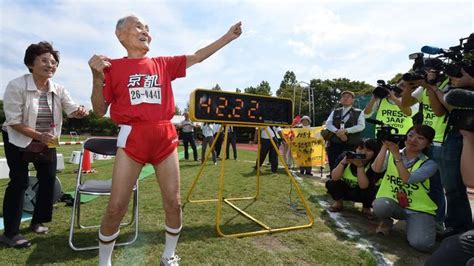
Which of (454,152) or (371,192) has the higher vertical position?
(454,152)

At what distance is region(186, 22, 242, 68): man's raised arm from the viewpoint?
2965mm

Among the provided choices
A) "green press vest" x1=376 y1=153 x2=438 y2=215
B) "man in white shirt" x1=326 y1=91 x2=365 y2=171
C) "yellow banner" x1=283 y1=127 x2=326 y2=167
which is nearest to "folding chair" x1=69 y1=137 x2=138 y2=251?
"green press vest" x1=376 y1=153 x2=438 y2=215

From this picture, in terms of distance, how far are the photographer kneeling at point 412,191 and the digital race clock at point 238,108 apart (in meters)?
1.38

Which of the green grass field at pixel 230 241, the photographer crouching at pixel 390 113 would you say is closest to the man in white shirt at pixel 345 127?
the photographer crouching at pixel 390 113

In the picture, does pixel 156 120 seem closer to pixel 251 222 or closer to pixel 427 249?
pixel 251 222

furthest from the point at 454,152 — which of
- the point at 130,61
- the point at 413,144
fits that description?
the point at 130,61

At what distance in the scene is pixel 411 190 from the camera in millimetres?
3795

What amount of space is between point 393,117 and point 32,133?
5302 mm

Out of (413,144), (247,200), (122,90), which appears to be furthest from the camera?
(247,200)

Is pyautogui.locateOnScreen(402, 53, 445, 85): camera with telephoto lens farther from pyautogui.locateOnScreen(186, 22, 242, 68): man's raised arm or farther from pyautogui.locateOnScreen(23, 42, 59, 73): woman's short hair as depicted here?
pyautogui.locateOnScreen(23, 42, 59, 73): woman's short hair

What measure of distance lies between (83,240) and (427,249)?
3542 mm

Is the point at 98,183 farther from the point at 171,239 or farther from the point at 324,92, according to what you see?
the point at 324,92

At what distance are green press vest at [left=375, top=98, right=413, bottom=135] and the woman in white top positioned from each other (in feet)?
15.8

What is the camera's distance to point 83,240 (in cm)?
345
